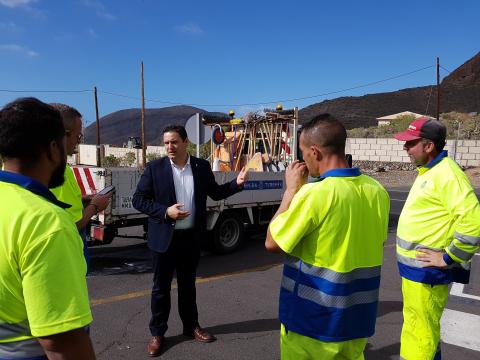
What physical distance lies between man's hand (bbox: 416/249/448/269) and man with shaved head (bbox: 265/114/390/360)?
66 centimetres

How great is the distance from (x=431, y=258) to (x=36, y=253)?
2.31 m

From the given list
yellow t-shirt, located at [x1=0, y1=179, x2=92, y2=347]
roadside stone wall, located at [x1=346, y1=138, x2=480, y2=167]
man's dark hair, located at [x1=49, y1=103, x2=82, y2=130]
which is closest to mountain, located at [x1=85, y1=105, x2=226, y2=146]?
roadside stone wall, located at [x1=346, y1=138, x2=480, y2=167]

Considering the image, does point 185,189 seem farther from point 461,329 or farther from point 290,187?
point 461,329

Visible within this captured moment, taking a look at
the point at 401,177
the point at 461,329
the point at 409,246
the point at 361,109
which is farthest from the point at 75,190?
the point at 361,109

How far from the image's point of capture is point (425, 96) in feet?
325

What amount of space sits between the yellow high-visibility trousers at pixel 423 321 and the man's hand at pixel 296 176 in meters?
1.20

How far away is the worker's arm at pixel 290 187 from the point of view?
206 centimetres

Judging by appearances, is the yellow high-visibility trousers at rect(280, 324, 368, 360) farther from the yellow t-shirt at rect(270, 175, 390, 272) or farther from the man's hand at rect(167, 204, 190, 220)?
the man's hand at rect(167, 204, 190, 220)

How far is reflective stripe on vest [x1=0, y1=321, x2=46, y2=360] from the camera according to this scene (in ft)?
4.27

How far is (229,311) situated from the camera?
4.61m

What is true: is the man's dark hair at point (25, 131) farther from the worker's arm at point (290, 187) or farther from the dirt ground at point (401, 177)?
the dirt ground at point (401, 177)

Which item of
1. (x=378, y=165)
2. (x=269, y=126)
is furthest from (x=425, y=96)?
(x=269, y=126)

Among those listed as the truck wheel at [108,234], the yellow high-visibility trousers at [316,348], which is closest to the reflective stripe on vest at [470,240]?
the yellow high-visibility trousers at [316,348]

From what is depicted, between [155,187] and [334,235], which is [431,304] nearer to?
[334,235]
